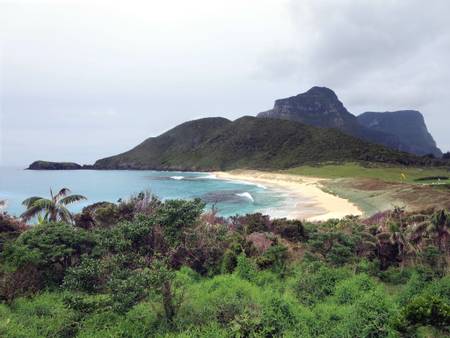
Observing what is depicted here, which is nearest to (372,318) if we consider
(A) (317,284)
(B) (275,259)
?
(A) (317,284)

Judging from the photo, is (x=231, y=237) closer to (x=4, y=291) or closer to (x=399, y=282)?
(x=399, y=282)

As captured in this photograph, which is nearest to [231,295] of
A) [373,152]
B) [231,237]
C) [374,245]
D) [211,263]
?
[211,263]

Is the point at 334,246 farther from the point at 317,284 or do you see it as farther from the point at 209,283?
the point at 209,283

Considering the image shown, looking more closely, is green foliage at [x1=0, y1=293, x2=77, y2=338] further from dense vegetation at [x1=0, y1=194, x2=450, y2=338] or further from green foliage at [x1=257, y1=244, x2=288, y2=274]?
green foliage at [x1=257, y1=244, x2=288, y2=274]

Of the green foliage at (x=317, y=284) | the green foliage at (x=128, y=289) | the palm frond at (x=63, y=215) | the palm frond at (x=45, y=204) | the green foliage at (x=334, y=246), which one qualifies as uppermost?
the palm frond at (x=45, y=204)

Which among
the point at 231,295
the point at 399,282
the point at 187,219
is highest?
the point at 187,219

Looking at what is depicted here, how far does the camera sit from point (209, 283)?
Result: 41.7 feet

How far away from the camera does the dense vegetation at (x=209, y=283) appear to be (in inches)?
361

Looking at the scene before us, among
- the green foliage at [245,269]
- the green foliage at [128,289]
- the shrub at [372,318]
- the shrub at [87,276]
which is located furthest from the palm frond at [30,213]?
the shrub at [372,318]

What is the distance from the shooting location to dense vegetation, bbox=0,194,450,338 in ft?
30.1

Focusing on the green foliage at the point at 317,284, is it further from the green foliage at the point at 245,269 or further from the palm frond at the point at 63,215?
the palm frond at the point at 63,215

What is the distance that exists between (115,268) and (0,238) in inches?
342

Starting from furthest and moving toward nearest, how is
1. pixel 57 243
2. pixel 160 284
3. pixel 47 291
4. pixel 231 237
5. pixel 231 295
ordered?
pixel 231 237 < pixel 57 243 < pixel 47 291 < pixel 231 295 < pixel 160 284

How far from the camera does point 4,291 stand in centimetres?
1112
